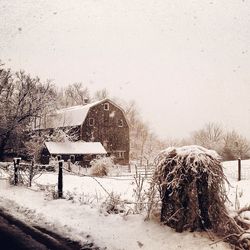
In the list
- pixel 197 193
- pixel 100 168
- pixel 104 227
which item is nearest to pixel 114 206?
pixel 104 227

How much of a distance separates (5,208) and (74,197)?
169 centimetres

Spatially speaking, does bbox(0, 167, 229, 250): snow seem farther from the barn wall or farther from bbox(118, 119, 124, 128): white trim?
bbox(118, 119, 124, 128): white trim

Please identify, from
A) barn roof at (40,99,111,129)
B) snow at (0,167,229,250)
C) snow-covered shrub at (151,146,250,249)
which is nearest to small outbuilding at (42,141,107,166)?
barn roof at (40,99,111,129)

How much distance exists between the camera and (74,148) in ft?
114

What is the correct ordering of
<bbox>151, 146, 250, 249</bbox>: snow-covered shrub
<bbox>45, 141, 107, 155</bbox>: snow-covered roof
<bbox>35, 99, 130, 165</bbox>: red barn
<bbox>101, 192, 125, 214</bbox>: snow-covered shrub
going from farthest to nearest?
<bbox>35, 99, 130, 165</bbox>: red barn
<bbox>45, 141, 107, 155</bbox>: snow-covered roof
<bbox>101, 192, 125, 214</bbox>: snow-covered shrub
<bbox>151, 146, 250, 249</bbox>: snow-covered shrub

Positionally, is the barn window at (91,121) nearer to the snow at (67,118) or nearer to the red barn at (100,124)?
the red barn at (100,124)

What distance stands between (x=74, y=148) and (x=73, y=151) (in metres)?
0.70

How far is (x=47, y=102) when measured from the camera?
126ft

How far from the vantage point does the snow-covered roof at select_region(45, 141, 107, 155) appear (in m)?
33.1

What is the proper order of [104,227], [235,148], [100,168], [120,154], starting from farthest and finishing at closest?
[235,148] → [120,154] → [100,168] → [104,227]

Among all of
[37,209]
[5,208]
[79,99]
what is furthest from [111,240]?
[79,99]

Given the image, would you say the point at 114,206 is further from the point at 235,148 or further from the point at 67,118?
the point at 235,148

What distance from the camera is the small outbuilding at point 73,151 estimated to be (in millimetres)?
33188

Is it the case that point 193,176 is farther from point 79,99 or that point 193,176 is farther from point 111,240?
point 79,99
